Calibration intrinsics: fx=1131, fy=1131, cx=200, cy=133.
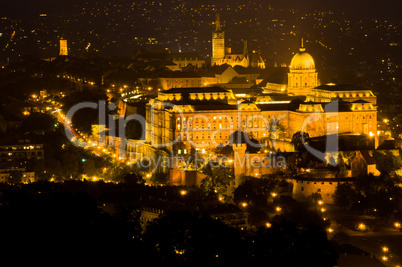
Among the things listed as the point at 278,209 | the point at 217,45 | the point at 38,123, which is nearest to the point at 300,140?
the point at 278,209

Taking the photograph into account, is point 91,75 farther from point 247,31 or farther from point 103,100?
point 247,31

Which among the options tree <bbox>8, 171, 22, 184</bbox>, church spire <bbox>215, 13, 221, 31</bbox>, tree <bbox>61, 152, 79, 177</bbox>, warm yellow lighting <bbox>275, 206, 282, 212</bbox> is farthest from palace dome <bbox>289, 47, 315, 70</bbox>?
warm yellow lighting <bbox>275, 206, 282, 212</bbox>

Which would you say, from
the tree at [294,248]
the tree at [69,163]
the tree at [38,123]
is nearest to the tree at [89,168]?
the tree at [69,163]

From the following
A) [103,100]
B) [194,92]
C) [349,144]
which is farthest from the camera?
[103,100]

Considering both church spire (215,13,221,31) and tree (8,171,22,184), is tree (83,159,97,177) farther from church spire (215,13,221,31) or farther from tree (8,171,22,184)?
church spire (215,13,221,31)

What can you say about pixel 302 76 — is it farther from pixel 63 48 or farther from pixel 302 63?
pixel 63 48

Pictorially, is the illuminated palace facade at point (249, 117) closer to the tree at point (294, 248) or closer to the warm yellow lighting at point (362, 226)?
the warm yellow lighting at point (362, 226)

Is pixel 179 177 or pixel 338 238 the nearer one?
pixel 338 238

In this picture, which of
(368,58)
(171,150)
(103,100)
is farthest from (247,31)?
(171,150)
